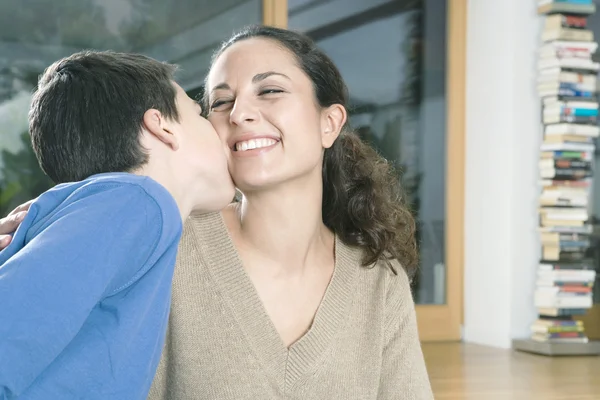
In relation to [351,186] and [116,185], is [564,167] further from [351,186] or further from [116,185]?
[116,185]

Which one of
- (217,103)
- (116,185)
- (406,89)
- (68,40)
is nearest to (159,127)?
(116,185)

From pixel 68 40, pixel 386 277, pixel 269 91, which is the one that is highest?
pixel 68 40

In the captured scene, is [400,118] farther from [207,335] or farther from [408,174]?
[207,335]

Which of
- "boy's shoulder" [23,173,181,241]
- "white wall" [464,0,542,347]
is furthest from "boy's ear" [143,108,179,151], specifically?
"white wall" [464,0,542,347]

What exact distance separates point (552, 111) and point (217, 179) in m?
3.91

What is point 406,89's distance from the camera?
5.70 metres

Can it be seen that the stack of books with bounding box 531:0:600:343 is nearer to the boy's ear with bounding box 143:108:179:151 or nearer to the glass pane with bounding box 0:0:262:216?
the glass pane with bounding box 0:0:262:216

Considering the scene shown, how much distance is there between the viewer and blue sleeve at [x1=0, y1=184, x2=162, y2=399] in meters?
1.04

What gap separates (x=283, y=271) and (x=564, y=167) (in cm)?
329

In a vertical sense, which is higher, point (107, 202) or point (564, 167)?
point (564, 167)

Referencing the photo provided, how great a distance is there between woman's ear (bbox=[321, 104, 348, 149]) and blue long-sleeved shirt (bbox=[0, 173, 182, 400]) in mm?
1098

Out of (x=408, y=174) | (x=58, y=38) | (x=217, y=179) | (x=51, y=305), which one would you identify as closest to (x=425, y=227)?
(x=408, y=174)

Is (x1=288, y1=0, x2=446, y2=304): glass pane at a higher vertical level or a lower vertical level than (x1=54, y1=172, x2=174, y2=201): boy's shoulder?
higher

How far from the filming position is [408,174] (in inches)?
225
